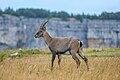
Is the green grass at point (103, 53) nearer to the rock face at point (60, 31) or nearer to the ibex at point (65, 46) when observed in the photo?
the ibex at point (65, 46)

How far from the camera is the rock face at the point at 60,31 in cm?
11395

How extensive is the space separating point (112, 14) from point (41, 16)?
21.7 meters

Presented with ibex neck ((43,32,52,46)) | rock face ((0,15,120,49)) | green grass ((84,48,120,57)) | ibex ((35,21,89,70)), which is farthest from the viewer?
rock face ((0,15,120,49))

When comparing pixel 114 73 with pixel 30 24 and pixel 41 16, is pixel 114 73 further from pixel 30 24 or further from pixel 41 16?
pixel 41 16

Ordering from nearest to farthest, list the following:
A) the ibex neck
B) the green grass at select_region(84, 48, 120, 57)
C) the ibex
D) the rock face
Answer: the ibex
the ibex neck
the green grass at select_region(84, 48, 120, 57)
the rock face

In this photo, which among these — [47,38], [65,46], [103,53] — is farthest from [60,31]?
[65,46]

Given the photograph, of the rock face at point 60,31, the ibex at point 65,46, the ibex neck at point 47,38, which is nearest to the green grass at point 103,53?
the ibex neck at point 47,38

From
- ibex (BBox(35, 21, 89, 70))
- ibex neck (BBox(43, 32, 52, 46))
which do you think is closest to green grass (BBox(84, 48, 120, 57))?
ibex neck (BBox(43, 32, 52, 46))

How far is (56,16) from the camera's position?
13888 centimetres

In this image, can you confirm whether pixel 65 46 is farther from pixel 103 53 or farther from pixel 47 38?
pixel 103 53

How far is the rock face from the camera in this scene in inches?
4486

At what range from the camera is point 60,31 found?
12069 cm

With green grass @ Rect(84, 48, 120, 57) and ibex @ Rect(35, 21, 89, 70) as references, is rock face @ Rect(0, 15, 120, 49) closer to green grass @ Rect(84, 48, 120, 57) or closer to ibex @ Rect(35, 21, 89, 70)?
green grass @ Rect(84, 48, 120, 57)

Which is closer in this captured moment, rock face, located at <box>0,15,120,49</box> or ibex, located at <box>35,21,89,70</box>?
ibex, located at <box>35,21,89,70</box>
